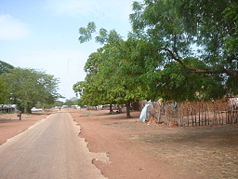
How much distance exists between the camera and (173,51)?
12312mm

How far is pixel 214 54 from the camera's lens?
11742 millimetres

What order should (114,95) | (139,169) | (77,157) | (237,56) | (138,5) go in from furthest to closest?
(114,95) < (138,5) < (237,56) < (77,157) < (139,169)

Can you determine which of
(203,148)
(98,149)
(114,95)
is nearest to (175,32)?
(203,148)

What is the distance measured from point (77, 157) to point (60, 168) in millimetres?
1768

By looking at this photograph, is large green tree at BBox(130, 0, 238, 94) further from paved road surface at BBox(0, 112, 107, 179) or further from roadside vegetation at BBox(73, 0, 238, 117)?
paved road surface at BBox(0, 112, 107, 179)

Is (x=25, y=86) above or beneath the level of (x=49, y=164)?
above

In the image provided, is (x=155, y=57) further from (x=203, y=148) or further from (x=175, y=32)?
(x=203, y=148)

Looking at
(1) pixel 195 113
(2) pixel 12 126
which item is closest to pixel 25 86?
(2) pixel 12 126

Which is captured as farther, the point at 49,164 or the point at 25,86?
the point at 25,86

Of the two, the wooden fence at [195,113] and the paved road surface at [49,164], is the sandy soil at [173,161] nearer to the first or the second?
the paved road surface at [49,164]

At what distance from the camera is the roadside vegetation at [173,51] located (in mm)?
10719

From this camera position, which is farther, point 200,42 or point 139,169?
point 200,42

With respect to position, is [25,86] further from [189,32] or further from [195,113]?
[189,32]

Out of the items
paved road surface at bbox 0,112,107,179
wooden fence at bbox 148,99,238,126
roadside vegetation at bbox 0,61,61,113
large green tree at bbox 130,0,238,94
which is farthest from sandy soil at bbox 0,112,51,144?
roadside vegetation at bbox 0,61,61,113
